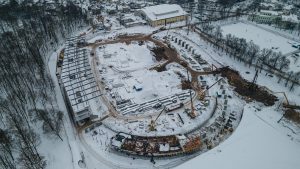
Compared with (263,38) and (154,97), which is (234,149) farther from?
(263,38)

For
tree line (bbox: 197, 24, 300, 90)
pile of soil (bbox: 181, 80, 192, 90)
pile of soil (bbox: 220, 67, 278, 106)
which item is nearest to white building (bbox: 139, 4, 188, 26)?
tree line (bbox: 197, 24, 300, 90)

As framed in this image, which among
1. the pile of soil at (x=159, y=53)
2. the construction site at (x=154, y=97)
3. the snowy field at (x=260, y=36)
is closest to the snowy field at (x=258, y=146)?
the construction site at (x=154, y=97)

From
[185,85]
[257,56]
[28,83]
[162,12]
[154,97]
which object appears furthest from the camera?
[162,12]

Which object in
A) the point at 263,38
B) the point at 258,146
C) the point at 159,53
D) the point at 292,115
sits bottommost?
the point at 258,146

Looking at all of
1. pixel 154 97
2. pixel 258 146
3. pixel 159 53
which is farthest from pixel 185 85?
pixel 258 146

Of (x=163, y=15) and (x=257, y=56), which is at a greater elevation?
(x=163, y=15)

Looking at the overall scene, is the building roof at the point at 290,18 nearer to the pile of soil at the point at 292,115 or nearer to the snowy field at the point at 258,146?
the snowy field at the point at 258,146

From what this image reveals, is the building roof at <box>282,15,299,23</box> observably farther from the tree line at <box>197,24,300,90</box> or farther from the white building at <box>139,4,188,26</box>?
the white building at <box>139,4,188,26</box>
